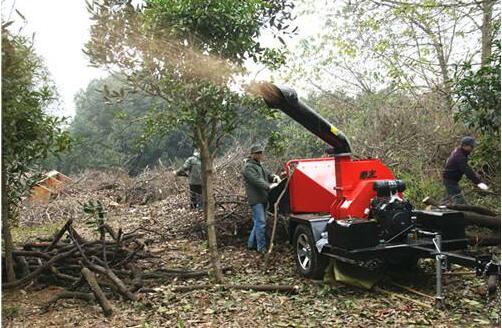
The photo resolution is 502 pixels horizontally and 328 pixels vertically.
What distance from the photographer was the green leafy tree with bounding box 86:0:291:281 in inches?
205

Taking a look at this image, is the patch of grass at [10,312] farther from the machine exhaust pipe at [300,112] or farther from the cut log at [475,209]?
the cut log at [475,209]

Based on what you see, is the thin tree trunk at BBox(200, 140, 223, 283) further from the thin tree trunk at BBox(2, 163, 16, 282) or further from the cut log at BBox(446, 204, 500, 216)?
the cut log at BBox(446, 204, 500, 216)

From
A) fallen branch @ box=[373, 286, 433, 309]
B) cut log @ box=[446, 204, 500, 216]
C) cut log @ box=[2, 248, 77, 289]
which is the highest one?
cut log @ box=[446, 204, 500, 216]

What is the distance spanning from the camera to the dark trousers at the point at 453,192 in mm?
7465

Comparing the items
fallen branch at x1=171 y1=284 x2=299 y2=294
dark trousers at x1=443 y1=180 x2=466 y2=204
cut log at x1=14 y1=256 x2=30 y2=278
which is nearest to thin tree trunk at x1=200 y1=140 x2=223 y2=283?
fallen branch at x1=171 y1=284 x2=299 y2=294

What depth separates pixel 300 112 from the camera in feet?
17.3

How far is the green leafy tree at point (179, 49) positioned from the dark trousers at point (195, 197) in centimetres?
452

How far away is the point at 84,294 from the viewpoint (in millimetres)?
5168

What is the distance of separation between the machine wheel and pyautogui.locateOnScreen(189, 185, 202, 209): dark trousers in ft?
13.6

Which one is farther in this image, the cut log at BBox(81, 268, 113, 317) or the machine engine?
the machine engine

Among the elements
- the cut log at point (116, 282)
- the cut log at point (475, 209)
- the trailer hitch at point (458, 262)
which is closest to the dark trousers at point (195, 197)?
the cut log at point (116, 282)

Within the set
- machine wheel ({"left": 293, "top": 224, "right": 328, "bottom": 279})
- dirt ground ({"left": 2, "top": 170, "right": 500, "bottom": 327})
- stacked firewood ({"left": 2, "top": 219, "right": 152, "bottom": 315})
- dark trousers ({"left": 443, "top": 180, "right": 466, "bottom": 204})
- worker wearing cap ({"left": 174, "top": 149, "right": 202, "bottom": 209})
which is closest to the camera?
dirt ground ({"left": 2, "top": 170, "right": 500, "bottom": 327})

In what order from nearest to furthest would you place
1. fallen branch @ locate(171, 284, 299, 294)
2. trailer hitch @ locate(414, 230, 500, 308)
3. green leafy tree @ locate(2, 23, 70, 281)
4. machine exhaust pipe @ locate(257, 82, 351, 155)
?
trailer hitch @ locate(414, 230, 500, 308)
green leafy tree @ locate(2, 23, 70, 281)
machine exhaust pipe @ locate(257, 82, 351, 155)
fallen branch @ locate(171, 284, 299, 294)

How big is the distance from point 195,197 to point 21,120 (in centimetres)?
517
